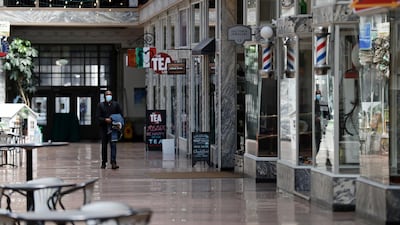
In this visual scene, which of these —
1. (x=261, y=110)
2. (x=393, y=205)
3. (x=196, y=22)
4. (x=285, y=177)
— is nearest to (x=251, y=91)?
(x=261, y=110)

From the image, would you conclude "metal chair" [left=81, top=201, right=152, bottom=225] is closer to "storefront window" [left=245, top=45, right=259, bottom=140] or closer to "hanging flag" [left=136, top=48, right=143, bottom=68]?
"storefront window" [left=245, top=45, right=259, bottom=140]

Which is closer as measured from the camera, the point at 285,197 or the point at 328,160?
the point at 328,160

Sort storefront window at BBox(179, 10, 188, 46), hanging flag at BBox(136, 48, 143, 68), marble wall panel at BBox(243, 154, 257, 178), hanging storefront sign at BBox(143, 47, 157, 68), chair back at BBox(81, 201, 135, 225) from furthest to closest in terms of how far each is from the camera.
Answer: hanging flag at BBox(136, 48, 143, 68) → hanging storefront sign at BBox(143, 47, 157, 68) → storefront window at BBox(179, 10, 188, 46) → marble wall panel at BBox(243, 154, 257, 178) → chair back at BBox(81, 201, 135, 225)

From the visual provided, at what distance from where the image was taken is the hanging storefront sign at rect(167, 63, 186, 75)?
3055 centimetres

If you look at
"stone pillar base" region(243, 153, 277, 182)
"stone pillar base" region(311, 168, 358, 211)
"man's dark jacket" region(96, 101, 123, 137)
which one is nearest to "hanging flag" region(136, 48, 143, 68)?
"man's dark jacket" region(96, 101, 123, 137)

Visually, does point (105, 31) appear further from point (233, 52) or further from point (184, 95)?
point (233, 52)

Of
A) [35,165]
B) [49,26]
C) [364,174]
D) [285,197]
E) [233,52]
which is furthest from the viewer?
[49,26]

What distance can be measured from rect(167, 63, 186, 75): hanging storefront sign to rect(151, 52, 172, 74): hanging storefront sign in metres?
1.17

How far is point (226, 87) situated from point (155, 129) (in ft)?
32.0

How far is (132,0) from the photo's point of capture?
42.3 meters

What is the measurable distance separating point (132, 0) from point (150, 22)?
7.56 ft

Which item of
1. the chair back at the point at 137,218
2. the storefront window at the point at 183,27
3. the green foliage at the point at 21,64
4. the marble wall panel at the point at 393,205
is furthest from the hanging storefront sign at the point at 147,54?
the chair back at the point at 137,218

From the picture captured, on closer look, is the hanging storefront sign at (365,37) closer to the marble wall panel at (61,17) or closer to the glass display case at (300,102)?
the glass display case at (300,102)

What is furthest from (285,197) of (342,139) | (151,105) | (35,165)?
(151,105)
